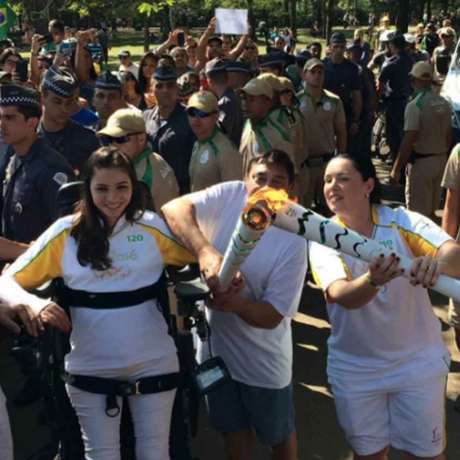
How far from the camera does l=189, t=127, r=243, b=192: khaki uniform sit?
4.97 metres

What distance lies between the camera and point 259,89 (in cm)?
582

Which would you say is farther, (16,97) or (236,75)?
(236,75)

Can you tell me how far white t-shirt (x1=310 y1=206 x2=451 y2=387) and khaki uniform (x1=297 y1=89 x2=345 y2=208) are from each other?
415 centimetres

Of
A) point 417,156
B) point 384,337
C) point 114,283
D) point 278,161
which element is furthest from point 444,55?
point 114,283

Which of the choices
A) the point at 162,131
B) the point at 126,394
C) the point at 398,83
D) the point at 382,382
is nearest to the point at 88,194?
the point at 126,394

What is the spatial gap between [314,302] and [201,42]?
5.22m

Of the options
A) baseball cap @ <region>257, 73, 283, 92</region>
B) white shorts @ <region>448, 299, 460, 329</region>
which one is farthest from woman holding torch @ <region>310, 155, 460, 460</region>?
baseball cap @ <region>257, 73, 283, 92</region>

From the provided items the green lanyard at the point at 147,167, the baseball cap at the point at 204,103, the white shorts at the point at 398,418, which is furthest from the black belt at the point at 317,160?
the white shorts at the point at 398,418

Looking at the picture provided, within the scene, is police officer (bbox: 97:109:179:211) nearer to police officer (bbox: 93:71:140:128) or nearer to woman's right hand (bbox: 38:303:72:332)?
police officer (bbox: 93:71:140:128)

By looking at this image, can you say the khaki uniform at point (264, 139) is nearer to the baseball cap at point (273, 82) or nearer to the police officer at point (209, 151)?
the baseball cap at point (273, 82)

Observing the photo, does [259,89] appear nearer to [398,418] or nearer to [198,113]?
[198,113]

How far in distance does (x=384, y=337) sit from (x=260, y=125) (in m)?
3.19

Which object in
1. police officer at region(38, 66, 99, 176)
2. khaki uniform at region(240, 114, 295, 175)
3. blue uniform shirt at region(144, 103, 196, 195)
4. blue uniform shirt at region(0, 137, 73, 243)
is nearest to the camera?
blue uniform shirt at region(0, 137, 73, 243)

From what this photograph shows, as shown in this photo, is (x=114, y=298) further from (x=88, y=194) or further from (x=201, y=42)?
(x=201, y=42)
